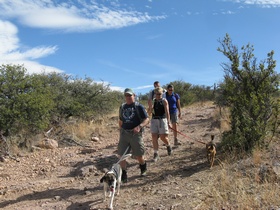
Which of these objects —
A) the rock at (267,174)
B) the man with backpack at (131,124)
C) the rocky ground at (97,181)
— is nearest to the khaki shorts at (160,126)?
the rocky ground at (97,181)

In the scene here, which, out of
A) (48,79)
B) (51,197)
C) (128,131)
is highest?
(48,79)

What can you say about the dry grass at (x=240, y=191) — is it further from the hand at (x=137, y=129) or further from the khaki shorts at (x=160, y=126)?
the khaki shorts at (x=160, y=126)

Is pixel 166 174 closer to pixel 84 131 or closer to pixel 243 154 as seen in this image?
pixel 243 154

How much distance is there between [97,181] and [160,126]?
1803 millimetres

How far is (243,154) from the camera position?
6.30 m

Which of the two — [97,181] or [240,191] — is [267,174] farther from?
[97,181]

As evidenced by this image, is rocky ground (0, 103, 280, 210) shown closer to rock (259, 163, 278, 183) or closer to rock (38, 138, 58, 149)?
rock (38, 138, 58, 149)

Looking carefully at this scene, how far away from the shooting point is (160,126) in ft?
23.3

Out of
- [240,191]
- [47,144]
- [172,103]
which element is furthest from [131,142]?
[47,144]

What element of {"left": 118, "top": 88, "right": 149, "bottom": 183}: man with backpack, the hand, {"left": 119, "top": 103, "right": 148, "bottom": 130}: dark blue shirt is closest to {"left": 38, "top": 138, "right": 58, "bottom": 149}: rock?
{"left": 118, "top": 88, "right": 149, "bottom": 183}: man with backpack

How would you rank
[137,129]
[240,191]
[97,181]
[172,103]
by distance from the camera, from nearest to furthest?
[240,191] → [137,129] → [97,181] → [172,103]

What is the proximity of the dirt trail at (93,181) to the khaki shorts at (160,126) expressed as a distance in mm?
710

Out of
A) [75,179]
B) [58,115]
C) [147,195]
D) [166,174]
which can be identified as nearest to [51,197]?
[75,179]

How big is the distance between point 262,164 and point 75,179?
12.2 ft
